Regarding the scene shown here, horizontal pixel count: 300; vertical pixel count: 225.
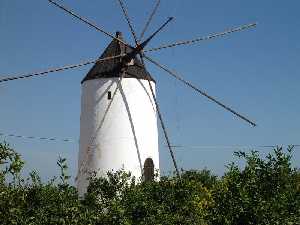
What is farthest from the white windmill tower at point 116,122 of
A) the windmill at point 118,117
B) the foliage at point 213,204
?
the foliage at point 213,204

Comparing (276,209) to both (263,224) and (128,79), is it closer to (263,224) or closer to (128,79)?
(263,224)

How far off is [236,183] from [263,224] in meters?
0.92

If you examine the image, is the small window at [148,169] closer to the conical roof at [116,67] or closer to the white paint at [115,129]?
the white paint at [115,129]

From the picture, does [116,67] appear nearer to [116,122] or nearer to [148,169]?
[116,122]

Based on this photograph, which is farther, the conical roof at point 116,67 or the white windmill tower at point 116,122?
the conical roof at point 116,67

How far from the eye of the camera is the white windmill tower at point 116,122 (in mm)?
17427

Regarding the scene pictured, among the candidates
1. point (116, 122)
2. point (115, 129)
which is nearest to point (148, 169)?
point (115, 129)

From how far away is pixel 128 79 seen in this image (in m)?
18.2

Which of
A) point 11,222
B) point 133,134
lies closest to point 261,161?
point 11,222

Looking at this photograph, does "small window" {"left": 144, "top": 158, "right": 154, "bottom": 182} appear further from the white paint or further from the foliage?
the foliage

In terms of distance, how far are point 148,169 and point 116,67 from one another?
438cm

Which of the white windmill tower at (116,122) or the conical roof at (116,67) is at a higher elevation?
the conical roof at (116,67)

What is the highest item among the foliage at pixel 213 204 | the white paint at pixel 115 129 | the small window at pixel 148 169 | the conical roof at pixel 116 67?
the conical roof at pixel 116 67

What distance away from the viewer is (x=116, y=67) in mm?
18250
